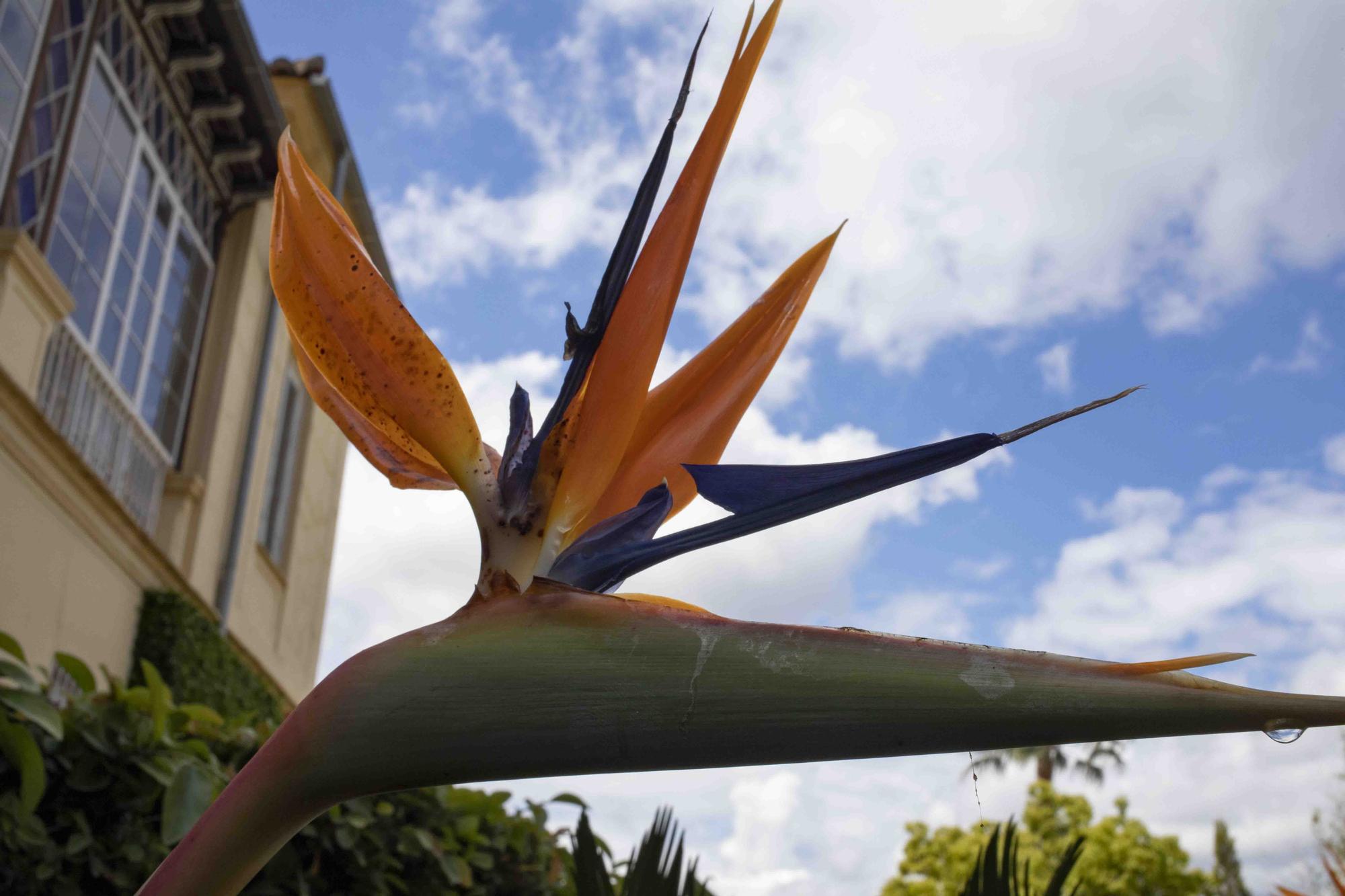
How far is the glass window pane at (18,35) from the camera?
197 inches

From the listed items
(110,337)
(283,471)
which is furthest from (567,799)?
(283,471)

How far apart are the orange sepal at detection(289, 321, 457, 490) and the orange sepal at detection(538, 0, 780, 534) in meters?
0.17

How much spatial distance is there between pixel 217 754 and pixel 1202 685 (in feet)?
6.93

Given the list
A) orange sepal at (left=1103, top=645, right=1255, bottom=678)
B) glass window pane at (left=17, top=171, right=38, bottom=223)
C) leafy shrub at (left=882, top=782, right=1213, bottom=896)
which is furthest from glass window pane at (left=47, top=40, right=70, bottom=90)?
leafy shrub at (left=882, top=782, right=1213, bottom=896)

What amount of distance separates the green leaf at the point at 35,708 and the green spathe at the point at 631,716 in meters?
1.41

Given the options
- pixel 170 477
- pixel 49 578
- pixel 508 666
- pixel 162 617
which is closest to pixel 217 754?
pixel 508 666

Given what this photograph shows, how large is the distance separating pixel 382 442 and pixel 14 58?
5124 millimetres

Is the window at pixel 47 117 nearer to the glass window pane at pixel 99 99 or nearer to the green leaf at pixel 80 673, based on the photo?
the glass window pane at pixel 99 99

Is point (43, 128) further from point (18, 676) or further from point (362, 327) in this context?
point (362, 327)

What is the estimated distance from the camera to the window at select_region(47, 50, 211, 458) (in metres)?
5.82

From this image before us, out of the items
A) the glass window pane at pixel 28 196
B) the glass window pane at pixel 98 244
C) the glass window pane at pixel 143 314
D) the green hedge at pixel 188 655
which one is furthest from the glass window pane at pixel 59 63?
the green hedge at pixel 188 655

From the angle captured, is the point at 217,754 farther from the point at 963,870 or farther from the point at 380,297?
the point at 963,870

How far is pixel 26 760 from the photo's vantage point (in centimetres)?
176

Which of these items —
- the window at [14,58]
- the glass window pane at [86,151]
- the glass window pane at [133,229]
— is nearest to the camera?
the window at [14,58]
